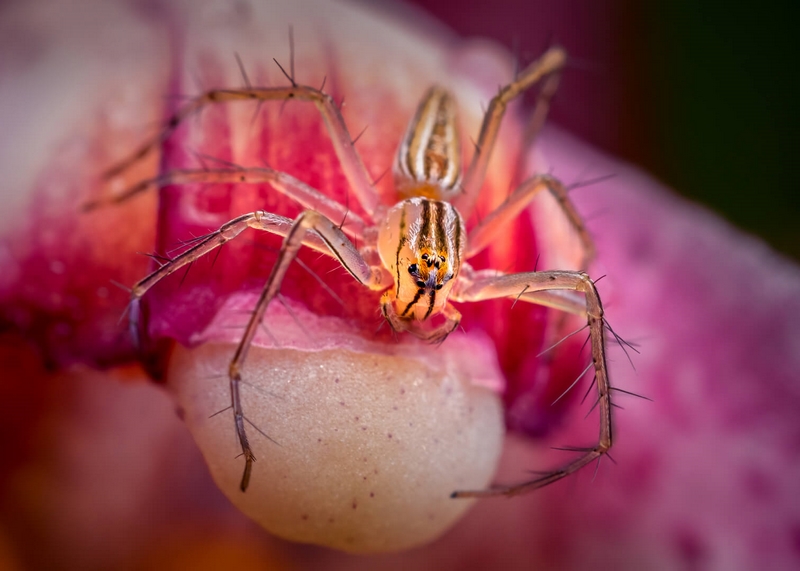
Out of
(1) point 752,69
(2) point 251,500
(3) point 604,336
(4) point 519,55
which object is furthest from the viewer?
(1) point 752,69

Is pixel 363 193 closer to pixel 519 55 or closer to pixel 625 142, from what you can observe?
pixel 519 55

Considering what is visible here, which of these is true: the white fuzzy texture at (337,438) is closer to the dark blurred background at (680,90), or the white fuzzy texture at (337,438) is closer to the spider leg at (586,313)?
the spider leg at (586,313)

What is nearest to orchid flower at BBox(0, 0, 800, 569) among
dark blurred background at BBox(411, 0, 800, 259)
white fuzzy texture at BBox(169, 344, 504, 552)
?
white fuzzy texture at BBox(169, 344, 504, 552)

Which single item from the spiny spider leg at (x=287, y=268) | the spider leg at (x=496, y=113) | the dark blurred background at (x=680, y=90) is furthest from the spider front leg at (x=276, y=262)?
the dark blurred background at (x=680, y=90)

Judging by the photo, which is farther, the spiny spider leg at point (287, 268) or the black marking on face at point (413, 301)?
the black marking on face at point (413, 301)

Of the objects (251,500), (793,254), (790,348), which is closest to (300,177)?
(251,500)

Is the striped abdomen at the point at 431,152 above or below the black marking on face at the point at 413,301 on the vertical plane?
above

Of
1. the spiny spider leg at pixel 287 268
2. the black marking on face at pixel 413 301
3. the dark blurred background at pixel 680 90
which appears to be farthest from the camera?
the dark blurred background at pixel 680 90

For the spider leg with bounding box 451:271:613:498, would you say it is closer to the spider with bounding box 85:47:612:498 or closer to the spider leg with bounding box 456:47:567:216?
the spider with bounding box 85:47:612:498
